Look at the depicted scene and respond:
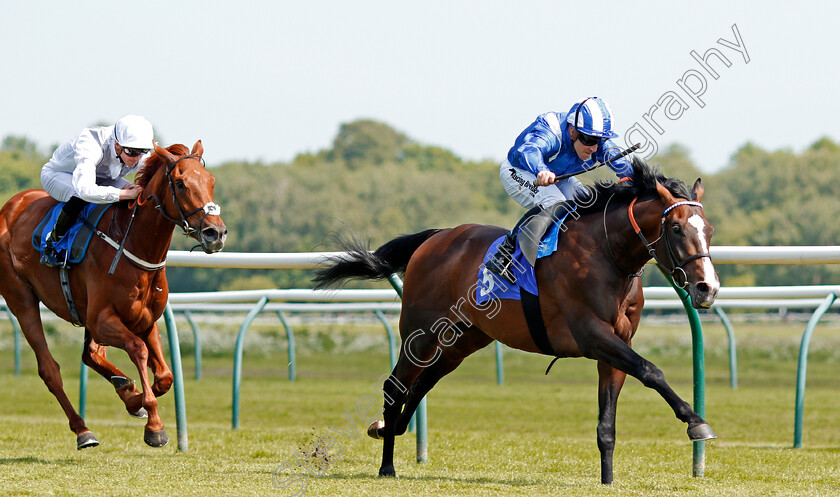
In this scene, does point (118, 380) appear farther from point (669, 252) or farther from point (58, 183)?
point (669, 252)

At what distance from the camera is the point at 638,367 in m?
4.71

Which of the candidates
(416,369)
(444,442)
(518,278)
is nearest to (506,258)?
(518,278)

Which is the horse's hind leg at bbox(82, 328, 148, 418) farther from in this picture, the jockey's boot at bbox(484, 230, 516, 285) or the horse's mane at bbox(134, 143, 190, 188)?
the jockey's boot at bbox(484, 230, 516, 285)

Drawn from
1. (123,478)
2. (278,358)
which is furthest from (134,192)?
(278,358)

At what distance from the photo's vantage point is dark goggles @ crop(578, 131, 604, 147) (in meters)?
5.50

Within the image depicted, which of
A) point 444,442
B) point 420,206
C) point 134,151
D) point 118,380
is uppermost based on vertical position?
point 420,206

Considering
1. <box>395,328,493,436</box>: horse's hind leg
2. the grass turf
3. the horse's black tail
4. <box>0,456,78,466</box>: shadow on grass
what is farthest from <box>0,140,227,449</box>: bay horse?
<box>395,328,493,436</box>: horse's hind leg

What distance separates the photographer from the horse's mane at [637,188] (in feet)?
16.2

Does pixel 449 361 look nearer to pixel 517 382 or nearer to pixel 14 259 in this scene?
pixel 14 259

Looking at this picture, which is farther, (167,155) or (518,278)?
(167,155)

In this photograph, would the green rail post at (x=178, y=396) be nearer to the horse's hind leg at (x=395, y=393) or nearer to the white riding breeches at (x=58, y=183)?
the white riding breeches at (x=58, y=183)

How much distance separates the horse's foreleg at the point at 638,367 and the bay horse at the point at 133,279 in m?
1.89

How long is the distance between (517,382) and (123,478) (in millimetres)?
11404

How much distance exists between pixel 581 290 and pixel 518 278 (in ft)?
1.24
